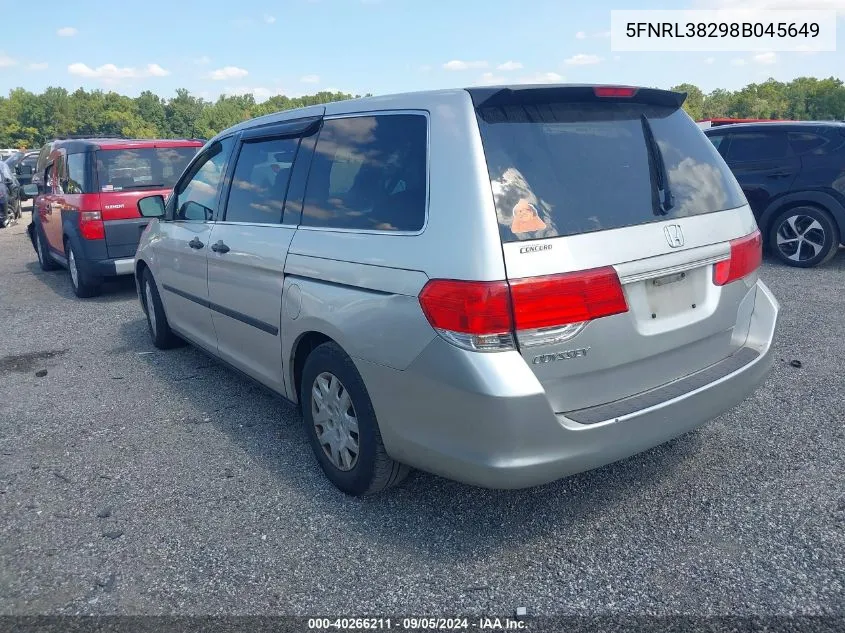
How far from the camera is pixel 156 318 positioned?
5770 mm

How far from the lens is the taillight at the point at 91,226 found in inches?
304

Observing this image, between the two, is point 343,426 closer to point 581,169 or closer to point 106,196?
point 581,169

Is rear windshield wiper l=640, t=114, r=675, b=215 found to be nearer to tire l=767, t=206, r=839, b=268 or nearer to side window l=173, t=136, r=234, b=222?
side window l=173, t=136, r=234, b=222

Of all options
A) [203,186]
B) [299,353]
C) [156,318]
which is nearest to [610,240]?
[299,353]

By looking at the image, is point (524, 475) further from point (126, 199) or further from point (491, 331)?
point (126, 199)

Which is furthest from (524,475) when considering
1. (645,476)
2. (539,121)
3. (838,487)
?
(838,487)

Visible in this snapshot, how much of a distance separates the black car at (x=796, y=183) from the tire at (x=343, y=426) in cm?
729

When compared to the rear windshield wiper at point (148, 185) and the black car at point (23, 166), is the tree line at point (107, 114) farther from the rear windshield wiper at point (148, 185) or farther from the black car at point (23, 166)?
the rear windshield wiper at point (148, 185)

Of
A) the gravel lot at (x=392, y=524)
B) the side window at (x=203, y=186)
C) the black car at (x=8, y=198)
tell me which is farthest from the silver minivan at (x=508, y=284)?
the black car at (x=8, y=198)

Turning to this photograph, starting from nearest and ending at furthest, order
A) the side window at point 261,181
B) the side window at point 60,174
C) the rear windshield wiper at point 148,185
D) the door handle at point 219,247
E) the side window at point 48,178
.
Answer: the side window at point 261,181 → the door handle at point 219,247 → the rear windshield wiper at point 148,185 → the side window at point 60,174 → the side window at point 48,178

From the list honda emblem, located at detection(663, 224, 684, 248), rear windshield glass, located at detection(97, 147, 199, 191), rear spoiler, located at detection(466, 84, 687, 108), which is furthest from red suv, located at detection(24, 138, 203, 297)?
honda emblem, located at detection(663, 224, 684, 248)

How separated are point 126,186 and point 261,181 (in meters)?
4.72

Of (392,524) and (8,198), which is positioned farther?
(8,198)

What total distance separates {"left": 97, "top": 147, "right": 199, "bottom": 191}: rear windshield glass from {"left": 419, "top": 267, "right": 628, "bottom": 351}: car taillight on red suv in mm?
6525
